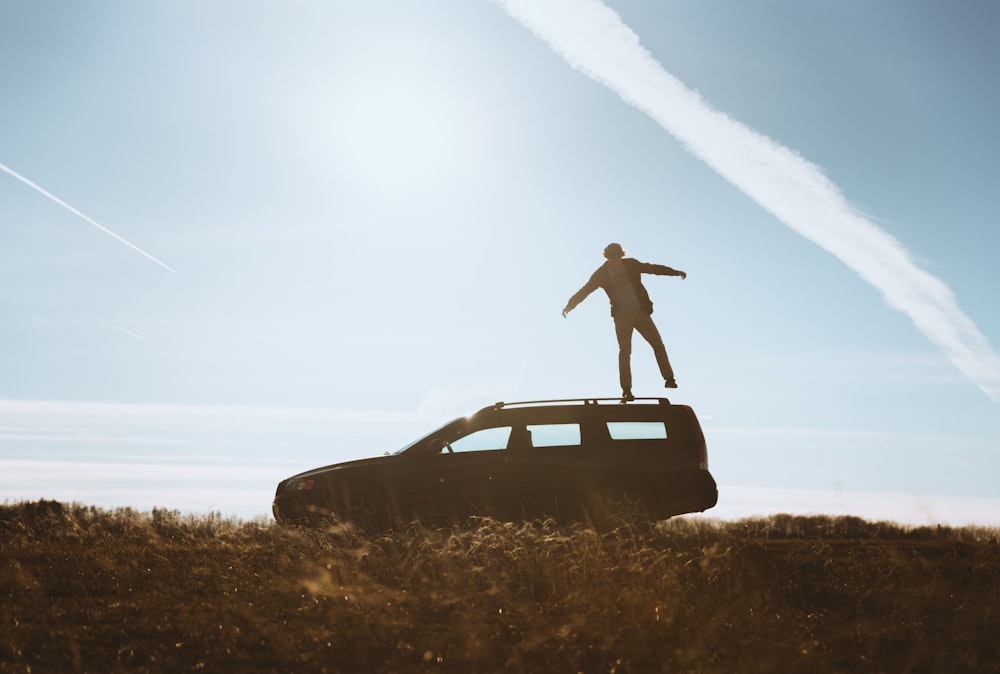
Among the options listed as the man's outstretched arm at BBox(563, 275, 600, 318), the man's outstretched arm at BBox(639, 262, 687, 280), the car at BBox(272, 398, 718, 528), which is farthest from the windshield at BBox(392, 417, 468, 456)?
the man's outstretched arm at BBox(639, 262, 687, 280)

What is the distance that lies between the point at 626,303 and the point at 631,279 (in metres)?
0.42

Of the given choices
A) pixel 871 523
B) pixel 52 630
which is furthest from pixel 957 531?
pixel 52 630

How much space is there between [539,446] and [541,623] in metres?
5.61

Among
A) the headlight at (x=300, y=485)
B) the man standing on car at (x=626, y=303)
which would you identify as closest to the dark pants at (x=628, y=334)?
the man standing on car at (x=626, y=303)

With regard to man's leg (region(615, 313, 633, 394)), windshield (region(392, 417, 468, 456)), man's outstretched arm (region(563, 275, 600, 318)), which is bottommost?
windshield (region(392, 417, 468, 456))

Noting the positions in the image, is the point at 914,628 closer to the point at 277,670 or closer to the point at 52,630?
the point at 277,670

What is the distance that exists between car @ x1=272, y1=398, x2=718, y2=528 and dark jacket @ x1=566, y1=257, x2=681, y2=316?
2876mm

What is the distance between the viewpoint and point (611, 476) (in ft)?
43.4

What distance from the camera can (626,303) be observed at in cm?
1592

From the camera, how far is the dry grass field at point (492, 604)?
23.0 feet

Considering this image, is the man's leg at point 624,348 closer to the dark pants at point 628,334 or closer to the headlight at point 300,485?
the dark pants at point 628,334

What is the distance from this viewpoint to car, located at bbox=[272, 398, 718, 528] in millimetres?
13164

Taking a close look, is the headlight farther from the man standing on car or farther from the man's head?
the man's head

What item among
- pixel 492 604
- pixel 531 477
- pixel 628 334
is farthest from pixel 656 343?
pixel 492 604
